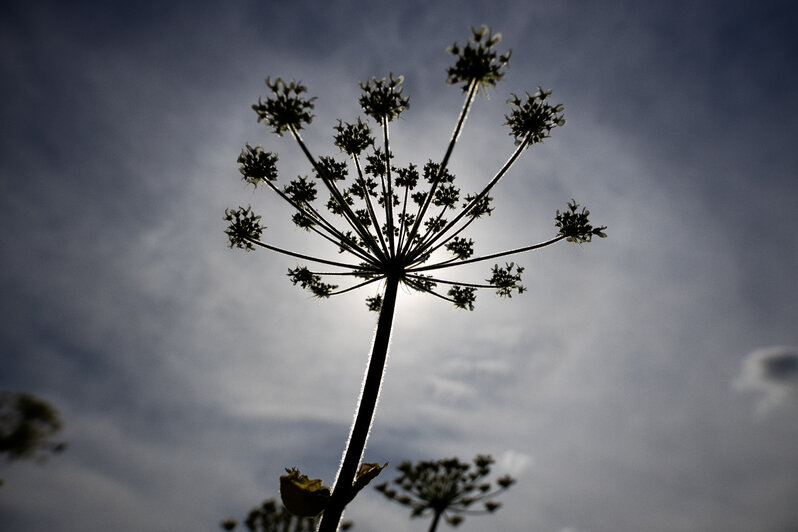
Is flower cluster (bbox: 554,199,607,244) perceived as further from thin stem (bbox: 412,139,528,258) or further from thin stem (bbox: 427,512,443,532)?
thin stem (bbox: 427,512,443,532)

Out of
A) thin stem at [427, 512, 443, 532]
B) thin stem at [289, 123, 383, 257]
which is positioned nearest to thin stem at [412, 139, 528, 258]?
thin stem at [289, 123, 383, 257]

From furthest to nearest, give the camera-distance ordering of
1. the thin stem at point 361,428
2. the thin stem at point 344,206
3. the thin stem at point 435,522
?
the thin stem at point 435,522
the thin stem at point 344,206
the thin stem at point 361,428

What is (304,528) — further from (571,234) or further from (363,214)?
(571,234)

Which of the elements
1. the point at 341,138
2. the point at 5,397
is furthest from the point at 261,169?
the point at 5,397

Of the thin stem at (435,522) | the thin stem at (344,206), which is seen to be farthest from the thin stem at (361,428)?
the thin stem at (435,522)

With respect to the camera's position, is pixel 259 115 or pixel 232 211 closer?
pixel 259 115

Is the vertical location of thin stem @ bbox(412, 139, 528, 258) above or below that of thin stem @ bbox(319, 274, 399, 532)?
above

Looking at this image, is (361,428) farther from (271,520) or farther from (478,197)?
(271,520)

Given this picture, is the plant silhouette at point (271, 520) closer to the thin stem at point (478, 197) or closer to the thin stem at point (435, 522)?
the thin stem at point (435, 522)
